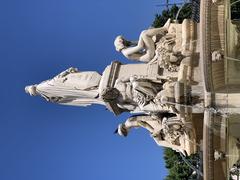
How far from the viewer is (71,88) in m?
16.9

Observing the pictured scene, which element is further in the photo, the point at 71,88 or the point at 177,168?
the point at 177,168

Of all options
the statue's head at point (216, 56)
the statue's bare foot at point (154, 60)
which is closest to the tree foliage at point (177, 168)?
the statue's bare foot at point (154, 60)

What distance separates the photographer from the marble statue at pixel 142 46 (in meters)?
15.5

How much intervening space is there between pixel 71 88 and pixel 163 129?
11.0 feet

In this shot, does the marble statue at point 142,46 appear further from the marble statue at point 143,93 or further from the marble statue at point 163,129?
the marble statue at point 163,129

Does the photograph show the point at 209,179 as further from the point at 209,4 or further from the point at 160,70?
the point at 209,4

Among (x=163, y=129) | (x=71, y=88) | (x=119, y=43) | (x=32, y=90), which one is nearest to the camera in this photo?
(x=163, y=129)

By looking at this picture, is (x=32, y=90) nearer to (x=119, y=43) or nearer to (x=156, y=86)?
(x=119, y=43)

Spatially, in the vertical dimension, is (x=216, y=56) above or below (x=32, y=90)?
below

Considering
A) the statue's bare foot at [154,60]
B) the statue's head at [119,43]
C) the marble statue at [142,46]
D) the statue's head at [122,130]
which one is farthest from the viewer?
the statue's head at [122,130]

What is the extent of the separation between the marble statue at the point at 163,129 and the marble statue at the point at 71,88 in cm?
116

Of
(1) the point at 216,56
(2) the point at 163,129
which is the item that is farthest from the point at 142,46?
(1) the point at 216,56

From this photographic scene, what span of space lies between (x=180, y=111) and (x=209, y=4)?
9.75ft

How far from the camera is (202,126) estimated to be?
587 inches
